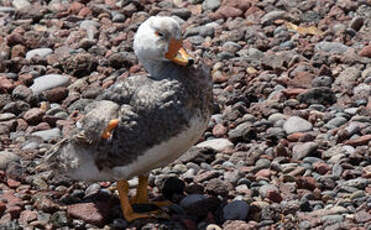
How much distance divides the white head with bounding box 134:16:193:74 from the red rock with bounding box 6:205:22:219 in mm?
1458

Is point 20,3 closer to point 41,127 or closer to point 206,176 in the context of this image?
point 41,127

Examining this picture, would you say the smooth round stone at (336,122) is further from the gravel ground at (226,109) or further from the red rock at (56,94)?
the red rock at (56,94)

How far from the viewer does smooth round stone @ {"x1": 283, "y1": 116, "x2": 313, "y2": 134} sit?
905 cm

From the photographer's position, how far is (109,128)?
7.52 meters

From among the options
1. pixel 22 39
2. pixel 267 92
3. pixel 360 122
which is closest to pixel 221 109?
pixel 267 92

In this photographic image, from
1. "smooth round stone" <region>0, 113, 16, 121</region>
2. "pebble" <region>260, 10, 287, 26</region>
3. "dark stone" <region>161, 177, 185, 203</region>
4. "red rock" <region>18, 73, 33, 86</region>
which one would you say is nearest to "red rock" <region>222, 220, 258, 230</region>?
"dark stone" <region>161, 177, 185, 203</region>

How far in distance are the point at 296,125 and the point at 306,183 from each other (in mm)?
1145

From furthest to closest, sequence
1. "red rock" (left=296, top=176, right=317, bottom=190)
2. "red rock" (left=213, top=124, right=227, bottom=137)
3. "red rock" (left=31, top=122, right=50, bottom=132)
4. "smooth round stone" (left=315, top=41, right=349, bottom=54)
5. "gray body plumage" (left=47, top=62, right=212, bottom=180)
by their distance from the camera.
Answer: "smooth round stone" (left=315, top=41, right=349, bottom=54) < "red rock" (left=31, top=122, right=50, bottom=132) < "red rock" (left=213, top=124, right=227, bottom=137) < "red rock" (left=296, top=176, right=317, bottom=190) < "gray body plumage" (left=47, top=62, right=212, bottom=180)

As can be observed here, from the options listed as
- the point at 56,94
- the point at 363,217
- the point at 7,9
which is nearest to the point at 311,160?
the point at 363,217

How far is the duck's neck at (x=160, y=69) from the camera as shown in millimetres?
7660

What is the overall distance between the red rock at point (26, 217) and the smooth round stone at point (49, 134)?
5.21 feet

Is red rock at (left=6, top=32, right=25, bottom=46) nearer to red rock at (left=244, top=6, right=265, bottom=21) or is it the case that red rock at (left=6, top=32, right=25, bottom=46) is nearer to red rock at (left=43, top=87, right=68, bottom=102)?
red rock at (left=43, top=87, right=68, bottom=102)

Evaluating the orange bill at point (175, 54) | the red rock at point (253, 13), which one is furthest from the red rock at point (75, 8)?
the orange bill at point (175, 54)

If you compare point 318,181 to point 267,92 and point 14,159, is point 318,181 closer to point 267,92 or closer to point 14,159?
point 267,92
